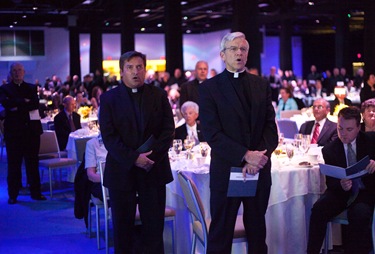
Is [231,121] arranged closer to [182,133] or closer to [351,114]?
[351,114]

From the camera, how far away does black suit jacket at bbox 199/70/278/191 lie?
3635 millimetres

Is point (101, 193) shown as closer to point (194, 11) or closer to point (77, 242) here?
point (77, 242)

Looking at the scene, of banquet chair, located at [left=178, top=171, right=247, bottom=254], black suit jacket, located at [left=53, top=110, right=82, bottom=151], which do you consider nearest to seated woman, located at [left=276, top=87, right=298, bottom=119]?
black suit jacket, located at [left=53, top=110, right=82, bottom=151]

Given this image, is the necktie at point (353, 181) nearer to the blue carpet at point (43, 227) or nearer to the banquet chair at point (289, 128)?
the blue carpet at point (43, 227)

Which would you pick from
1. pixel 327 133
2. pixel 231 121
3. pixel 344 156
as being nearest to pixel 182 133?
pixel 327 133

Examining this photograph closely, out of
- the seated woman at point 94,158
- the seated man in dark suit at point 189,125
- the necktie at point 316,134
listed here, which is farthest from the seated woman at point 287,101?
the seated woman at point 94,158

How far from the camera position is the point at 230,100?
3.64m

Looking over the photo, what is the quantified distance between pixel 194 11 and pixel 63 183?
65.5 feet

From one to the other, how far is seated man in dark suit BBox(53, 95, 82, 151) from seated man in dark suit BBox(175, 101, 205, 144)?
2.72 m

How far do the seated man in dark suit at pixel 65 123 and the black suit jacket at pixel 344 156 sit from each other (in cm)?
514

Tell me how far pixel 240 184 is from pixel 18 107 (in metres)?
4.72

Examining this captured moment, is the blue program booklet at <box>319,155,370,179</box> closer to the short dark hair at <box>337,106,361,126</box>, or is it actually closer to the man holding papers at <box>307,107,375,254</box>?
the man holding papers at <box>307,107,375,254</box>

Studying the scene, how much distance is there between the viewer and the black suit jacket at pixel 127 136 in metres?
4.12

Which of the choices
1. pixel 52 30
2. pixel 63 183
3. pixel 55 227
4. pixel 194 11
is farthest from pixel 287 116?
pixel 52 30
